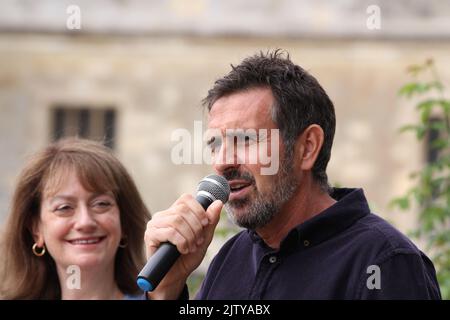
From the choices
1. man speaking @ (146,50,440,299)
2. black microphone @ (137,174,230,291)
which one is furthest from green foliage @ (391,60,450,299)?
black microphone @ (137,174,230,291)

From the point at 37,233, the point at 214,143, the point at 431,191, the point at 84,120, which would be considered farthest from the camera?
the point at 84,120

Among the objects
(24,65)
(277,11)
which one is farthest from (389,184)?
(24,65)

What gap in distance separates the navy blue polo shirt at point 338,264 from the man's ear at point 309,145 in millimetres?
171

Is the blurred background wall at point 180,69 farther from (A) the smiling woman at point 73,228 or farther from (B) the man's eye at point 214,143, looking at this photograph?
(B) the man's eye at point 214,143

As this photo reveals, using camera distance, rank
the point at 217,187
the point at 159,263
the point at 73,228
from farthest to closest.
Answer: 1. the point at 73,228
2. the point at 217,187
3. the point at 159,263

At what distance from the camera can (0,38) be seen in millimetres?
14742

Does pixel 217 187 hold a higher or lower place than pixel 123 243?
higher

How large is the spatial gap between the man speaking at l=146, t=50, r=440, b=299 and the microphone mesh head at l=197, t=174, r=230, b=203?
3cm

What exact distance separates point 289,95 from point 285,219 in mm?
414

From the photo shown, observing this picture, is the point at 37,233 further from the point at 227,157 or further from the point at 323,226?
the point at 323,226

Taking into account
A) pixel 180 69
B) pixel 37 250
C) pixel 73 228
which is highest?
pixel 180 69

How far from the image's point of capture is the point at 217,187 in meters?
3.08

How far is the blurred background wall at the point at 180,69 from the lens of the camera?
1388cm

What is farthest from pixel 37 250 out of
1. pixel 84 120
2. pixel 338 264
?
pixel 84 120
